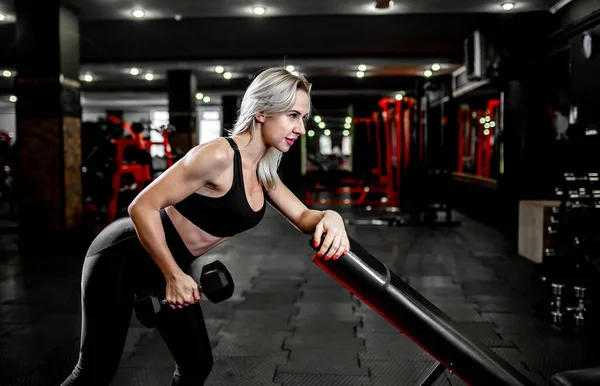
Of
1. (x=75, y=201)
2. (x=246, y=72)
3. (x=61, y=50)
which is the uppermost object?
(x=246, y=72)

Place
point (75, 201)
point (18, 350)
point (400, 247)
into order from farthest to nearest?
point (75, 201), point (400, 247), point (18, 350)

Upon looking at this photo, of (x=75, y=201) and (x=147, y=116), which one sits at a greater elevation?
(x=147, y=116)

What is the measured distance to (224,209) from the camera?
1418 mm

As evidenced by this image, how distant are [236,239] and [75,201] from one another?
1.95 m

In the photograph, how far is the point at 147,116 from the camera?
20953 millimetres

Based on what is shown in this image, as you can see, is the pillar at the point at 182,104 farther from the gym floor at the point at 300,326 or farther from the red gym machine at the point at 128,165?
the gym floor at the point at 300,326

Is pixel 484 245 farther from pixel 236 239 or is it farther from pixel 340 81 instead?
pixel 340 81

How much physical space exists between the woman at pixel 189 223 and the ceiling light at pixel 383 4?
550 cm

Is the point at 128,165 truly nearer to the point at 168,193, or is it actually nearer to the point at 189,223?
the point at 189,223

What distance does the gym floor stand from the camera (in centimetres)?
249

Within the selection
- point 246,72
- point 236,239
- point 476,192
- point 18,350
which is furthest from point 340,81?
point 18,350

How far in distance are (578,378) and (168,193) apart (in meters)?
1.00

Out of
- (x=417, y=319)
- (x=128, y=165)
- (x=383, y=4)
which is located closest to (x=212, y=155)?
(x=417, y=319)

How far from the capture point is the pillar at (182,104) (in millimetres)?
12203
